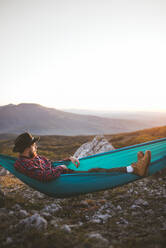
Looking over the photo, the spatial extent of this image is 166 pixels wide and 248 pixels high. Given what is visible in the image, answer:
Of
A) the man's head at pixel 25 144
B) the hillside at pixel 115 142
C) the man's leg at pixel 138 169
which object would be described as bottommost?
the hillside at pixel 115 142

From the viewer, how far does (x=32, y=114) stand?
105m

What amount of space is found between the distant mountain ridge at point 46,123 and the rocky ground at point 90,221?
7462 cm

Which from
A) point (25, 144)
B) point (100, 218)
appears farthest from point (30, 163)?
point (100, 218)

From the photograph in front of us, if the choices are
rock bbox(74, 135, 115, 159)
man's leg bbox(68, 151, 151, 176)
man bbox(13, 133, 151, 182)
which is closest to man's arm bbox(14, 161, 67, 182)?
man bbox(13, 133, 151, 182)

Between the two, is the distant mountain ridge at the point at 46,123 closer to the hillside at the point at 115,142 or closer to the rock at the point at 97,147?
the hillside at the point at 115,142

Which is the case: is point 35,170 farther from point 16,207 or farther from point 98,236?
point 98,236

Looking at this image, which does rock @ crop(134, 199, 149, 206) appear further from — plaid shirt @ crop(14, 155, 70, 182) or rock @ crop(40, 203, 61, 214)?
plaid shirt @ crop(14, 155, 70, 182)

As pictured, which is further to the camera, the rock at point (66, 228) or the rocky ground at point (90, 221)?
the rock at point (66, 228)

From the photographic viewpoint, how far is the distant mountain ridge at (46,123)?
82.4 metres

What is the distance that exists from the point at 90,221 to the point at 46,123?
90325mm

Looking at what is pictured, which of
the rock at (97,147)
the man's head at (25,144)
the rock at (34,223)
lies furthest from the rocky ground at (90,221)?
the rock at (97,147)

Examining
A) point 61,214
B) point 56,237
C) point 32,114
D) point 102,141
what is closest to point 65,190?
point 61,214

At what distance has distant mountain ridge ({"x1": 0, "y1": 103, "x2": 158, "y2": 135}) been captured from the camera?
3243 inches

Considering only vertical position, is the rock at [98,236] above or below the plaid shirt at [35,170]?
below
